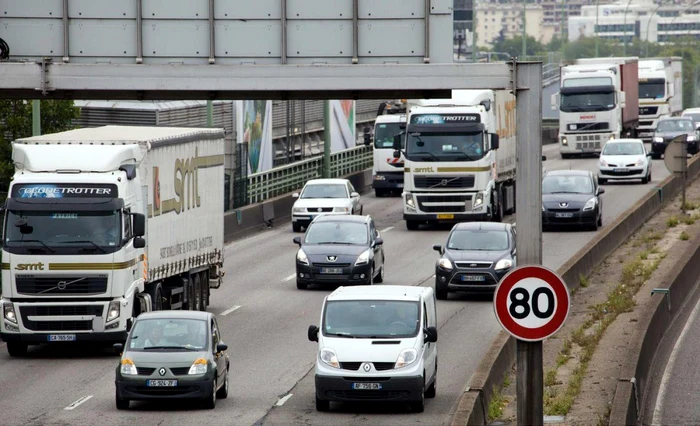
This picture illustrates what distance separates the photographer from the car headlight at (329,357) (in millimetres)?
18359

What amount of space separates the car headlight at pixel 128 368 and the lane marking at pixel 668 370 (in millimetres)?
6705

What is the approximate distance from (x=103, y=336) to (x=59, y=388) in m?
2.61

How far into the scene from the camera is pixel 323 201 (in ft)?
140

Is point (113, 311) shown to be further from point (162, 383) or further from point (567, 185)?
point (567, 185)

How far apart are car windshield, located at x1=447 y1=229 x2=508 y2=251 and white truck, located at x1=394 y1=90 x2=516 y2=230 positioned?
33.5 ft

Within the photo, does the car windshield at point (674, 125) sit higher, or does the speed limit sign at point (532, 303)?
the car windshield at point (674, 125)

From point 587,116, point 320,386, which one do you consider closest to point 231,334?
point 320,386

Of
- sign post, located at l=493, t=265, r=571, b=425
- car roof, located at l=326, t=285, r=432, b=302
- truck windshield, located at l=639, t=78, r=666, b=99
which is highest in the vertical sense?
truck windshield, located at l=639, t=78, r=666, b=99

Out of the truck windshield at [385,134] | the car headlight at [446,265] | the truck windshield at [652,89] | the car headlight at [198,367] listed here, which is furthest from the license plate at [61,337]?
the truck windshield at [652,89]

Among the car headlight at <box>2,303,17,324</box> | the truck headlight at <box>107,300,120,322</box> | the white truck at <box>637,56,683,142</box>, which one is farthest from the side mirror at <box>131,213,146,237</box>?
the white truck at <box>637,56,683,142</box>

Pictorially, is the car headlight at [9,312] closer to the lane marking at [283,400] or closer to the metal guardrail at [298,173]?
the lane marking at [283,400]

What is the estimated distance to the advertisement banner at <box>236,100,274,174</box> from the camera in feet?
171

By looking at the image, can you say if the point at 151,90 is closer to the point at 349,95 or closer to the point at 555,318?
the point at 349,95

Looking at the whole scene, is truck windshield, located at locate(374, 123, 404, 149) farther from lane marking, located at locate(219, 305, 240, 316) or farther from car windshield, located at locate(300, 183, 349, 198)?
lane marking, located at locate(219, 305, 240, 316)
